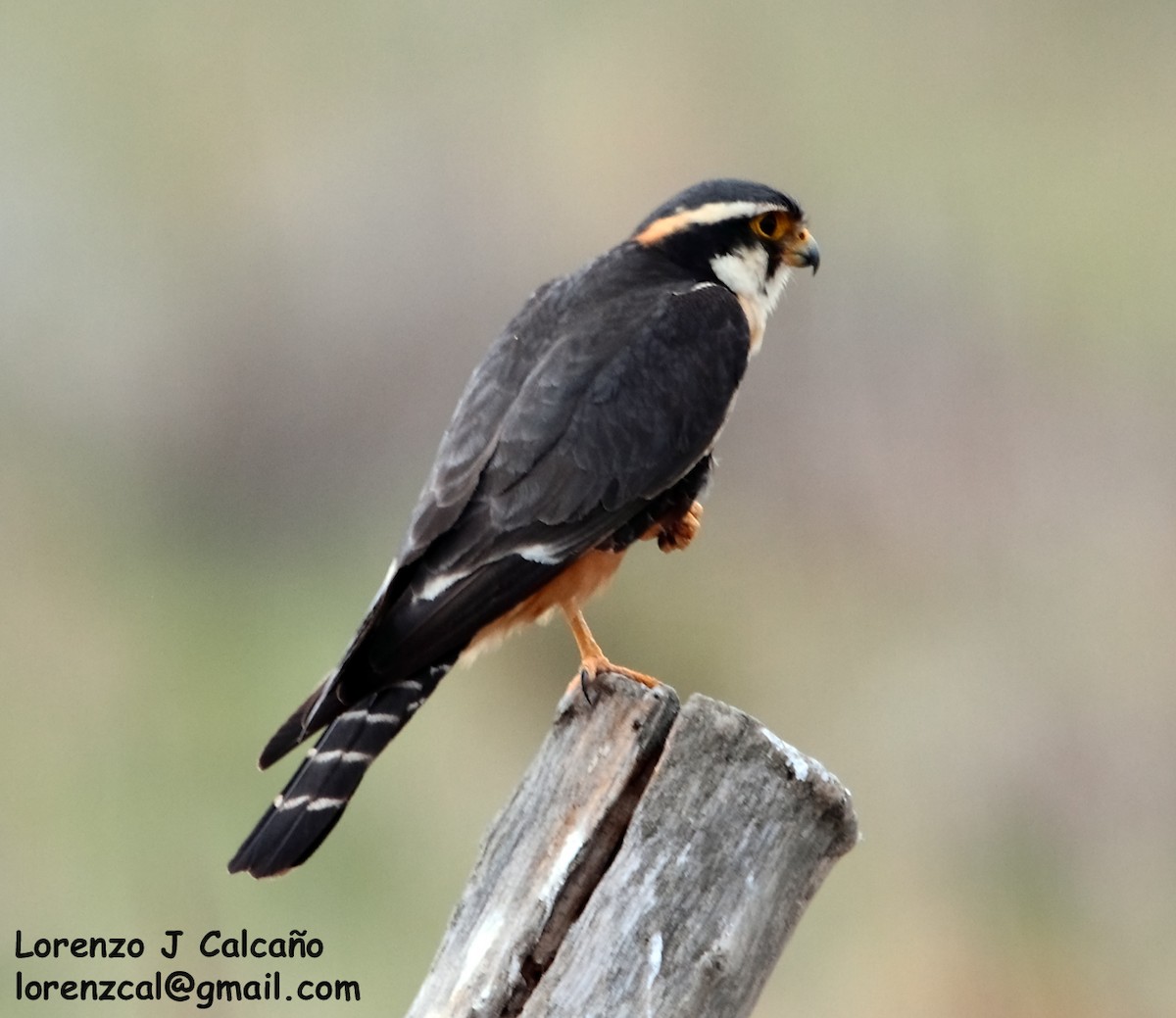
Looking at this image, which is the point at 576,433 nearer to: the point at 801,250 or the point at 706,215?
the point at 706,215

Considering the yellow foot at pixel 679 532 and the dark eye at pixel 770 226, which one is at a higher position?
the dark eye at pixel 770 226

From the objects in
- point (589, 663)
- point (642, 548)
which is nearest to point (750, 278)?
point (589, 663)

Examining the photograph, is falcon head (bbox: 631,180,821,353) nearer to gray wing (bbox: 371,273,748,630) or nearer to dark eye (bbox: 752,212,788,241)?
dark eye (bbox: 752,212,788,241)

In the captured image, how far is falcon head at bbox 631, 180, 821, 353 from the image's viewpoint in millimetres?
2836

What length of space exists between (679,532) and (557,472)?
314 mm

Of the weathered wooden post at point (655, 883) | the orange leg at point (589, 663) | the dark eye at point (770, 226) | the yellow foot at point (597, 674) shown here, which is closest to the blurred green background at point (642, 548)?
the orange leg at point (589, 663)

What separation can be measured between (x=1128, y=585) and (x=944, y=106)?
2.32 metres

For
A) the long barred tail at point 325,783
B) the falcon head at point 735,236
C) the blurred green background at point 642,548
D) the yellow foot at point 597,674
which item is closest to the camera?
the long barred tail at point 325,783

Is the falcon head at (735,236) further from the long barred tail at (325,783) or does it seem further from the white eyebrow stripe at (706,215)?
the long barred tail at (325,783)

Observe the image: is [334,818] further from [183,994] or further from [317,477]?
[317,477]

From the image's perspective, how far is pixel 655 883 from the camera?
157 cm

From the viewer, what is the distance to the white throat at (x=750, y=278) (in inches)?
112

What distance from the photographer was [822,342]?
541 centimetres

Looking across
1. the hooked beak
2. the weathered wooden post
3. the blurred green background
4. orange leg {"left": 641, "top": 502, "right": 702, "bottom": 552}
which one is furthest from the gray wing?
the blurred green background
